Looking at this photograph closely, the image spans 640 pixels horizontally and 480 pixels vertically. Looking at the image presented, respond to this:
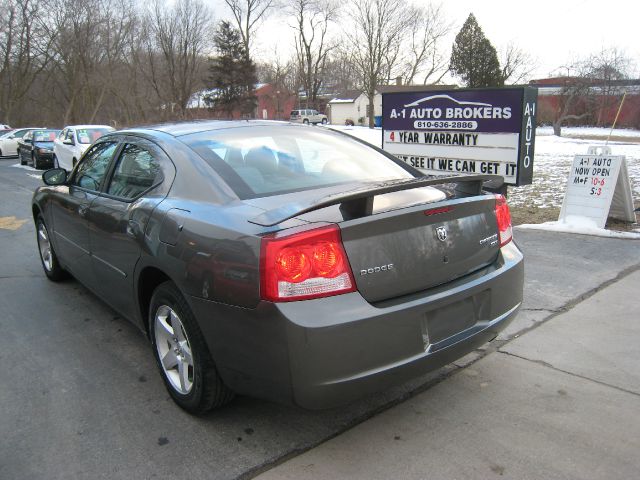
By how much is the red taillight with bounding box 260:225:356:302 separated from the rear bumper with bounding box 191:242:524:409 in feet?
0.15

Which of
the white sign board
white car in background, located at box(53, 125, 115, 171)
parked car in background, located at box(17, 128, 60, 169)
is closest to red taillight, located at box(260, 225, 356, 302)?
the white sign board

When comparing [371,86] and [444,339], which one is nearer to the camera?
[444,339]

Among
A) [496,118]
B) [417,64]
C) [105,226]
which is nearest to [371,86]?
[417,64]

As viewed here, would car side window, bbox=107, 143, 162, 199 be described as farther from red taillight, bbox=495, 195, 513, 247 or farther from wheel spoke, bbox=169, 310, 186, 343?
red taillight, bbox=495, 195, 513, 247

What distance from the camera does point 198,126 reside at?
3.54 m

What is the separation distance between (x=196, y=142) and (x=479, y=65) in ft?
198

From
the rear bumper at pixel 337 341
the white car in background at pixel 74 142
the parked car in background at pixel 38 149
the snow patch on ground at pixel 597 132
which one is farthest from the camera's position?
the snow patch on ground at pixel 597 132

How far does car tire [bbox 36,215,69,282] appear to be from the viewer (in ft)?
16.6

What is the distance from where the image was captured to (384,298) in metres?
2.33

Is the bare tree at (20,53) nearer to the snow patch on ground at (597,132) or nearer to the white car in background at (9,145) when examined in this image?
the white car in background at (9,145)

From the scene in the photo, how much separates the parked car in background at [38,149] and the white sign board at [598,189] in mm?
16807

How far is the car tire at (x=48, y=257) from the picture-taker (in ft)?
16.6

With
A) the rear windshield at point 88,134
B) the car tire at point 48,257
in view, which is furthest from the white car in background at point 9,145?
the car tire at point 48,257

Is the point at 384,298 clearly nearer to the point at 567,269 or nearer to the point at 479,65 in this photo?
the point at 567,269
